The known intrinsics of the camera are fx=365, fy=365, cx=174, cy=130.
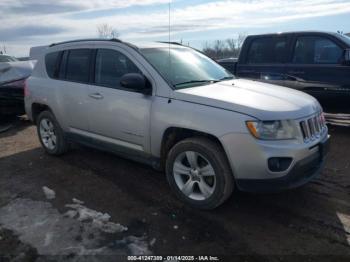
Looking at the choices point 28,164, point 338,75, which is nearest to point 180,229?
point 28,164

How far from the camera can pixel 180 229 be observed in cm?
360

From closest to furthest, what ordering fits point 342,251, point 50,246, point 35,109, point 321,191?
point 342,251
point 50,246
point 321,191
point 35,109

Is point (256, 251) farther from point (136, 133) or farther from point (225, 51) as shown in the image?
point (225, 51)

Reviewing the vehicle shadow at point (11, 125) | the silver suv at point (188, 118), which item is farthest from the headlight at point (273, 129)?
the vehicle shadow at point (11, 125)

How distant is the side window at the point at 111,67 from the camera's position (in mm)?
4586

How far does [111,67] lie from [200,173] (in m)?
1.92

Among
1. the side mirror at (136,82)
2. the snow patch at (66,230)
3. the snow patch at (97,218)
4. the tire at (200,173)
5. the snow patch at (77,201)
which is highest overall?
the side mirror at (136,82)

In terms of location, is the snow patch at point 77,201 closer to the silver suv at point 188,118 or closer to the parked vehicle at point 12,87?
the silver suv at point 188,118

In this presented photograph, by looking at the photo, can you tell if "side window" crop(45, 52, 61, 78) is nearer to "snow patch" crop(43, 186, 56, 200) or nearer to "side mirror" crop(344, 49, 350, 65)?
"snow patch" crop(43, 186, 56, 200)

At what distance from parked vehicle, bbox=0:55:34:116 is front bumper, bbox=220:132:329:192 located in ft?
22.4

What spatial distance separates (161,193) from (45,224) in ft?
4.50

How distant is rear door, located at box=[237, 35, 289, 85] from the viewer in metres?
7.04

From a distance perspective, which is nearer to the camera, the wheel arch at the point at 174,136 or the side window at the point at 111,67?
the wheel arch at the point at 174,136

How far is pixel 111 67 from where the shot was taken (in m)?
4.81
